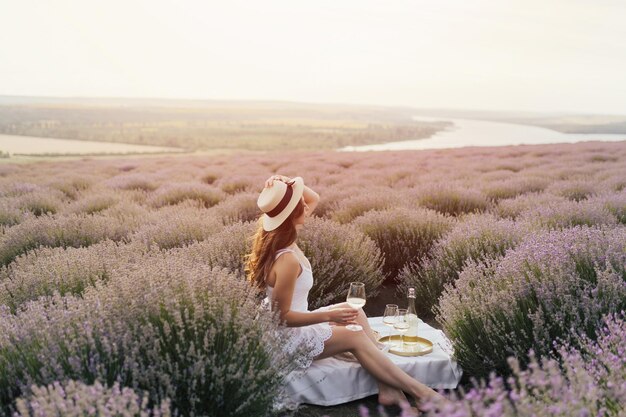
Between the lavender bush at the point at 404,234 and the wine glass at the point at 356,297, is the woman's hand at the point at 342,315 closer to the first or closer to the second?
the wine glass at the point at 356,297

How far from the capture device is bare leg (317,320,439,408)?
3.39 m

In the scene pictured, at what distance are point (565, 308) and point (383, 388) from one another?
43.0 inches

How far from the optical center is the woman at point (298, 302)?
346 centimetres

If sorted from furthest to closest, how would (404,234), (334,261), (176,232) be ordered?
1. (404,234)
2. (176,232)
3. (334,261)

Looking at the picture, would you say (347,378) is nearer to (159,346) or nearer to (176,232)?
(159,346)

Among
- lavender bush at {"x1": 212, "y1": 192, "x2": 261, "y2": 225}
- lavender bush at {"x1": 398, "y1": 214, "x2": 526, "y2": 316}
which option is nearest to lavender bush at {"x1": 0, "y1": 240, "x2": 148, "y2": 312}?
lavender bush at {"x1": 398, "y1": 214, "x2": 526, "y2": 316}

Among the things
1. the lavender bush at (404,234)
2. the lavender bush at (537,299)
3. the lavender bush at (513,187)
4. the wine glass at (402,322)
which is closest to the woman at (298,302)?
the wine glass at (402,322)

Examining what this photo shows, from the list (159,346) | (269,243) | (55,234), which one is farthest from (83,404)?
(55,234)

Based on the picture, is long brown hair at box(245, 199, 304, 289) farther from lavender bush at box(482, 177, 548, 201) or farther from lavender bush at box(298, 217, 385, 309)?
lavender bush at box(482, 177, 548, 201)

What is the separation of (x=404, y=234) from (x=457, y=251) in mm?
1128

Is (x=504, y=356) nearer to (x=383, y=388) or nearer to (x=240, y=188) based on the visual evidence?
(x=383, y=388)

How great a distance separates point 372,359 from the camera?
11.5ft

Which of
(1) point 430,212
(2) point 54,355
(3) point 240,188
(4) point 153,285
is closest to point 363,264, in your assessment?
(1) point 430,212

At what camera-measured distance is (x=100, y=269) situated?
385 cm
